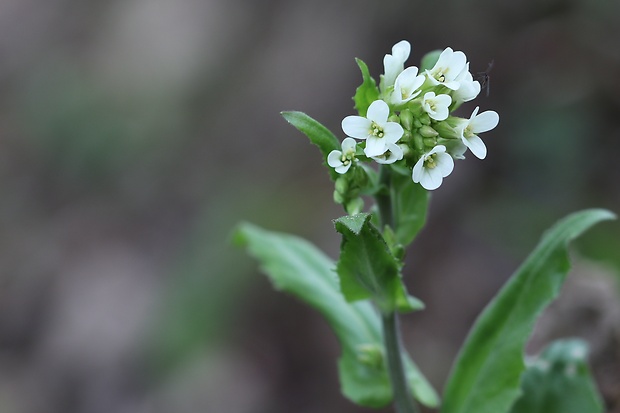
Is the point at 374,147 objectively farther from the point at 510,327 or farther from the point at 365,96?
the point at 510,327

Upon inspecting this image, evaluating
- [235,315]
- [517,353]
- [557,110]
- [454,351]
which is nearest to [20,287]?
[235,315]

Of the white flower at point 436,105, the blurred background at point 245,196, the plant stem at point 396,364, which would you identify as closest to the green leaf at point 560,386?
the plant stem at point 396,364

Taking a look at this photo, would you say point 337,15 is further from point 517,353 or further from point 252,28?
point 517,353

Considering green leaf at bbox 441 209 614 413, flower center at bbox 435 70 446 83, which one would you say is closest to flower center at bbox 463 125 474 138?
flower center at bbox 435 70 446 83

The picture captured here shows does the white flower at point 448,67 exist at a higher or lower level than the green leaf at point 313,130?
higher

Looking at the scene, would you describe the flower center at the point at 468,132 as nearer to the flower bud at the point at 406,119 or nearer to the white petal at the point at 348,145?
the flower bud at the point at 406,119

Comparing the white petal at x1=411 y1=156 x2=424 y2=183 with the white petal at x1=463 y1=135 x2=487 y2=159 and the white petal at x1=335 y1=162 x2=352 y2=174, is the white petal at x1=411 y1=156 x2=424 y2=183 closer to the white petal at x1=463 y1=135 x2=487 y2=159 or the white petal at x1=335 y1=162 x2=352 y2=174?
the white petal at x1=463 y1=135 x2=487 y2=159
